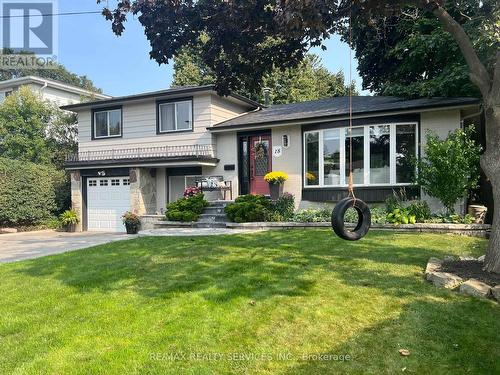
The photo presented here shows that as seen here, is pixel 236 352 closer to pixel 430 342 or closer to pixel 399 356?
pixel 399 356

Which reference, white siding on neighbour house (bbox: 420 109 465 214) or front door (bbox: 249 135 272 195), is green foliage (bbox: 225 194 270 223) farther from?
white siding on neighbour house (bbox: 420 109 465 214)

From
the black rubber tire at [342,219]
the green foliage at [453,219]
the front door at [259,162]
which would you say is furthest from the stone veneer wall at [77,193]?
the black rubber tire at [342,219]

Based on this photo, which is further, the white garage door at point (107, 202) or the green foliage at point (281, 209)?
the white garage door at point (107, 202)

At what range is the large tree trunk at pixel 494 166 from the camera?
16.9 feet

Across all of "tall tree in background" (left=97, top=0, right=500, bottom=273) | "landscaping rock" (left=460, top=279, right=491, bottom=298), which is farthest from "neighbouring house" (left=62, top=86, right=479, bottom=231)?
"landscaping rock" (left=460, top=279, right=491, bottom=298)

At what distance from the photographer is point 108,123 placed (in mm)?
17000

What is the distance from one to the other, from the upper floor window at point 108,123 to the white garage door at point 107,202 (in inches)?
82.0

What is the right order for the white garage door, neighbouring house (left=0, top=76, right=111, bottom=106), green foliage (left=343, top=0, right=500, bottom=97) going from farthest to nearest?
neighbouring house (left=0, top=76, right=111, bottom=106) < the white garage door < green foliage (left=343, top=0, right=500, bottom=97)

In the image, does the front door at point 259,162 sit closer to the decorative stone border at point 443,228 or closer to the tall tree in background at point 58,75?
the decorative stone border at point 443,228

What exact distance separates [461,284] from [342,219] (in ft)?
5.16

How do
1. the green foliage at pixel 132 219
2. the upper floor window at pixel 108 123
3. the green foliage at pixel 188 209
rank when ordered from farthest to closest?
the upper floor window at pixel 108 123 < the green foliage at pixel 132 219 < the green foliage at pixel 188 209

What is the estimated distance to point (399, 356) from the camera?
124 inches

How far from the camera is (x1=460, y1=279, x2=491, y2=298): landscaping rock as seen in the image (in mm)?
4352

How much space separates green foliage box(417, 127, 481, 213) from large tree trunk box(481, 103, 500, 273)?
4455mm
